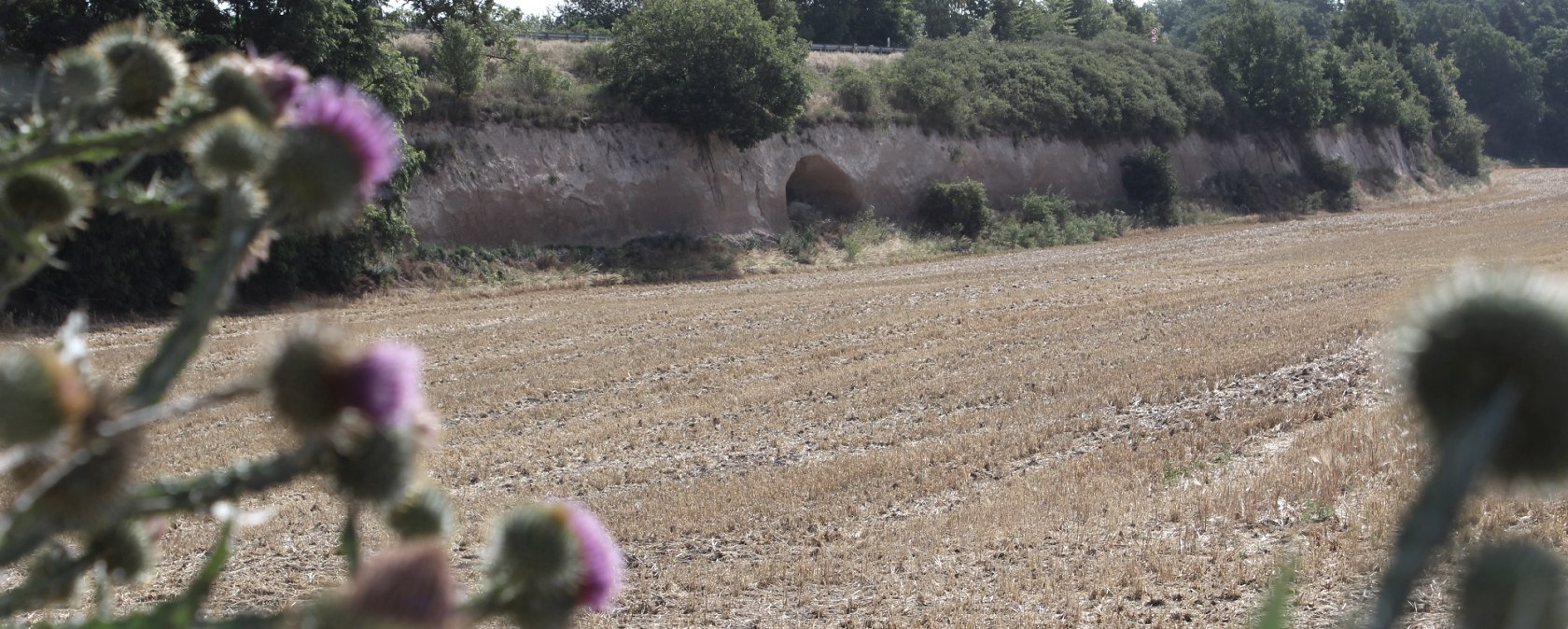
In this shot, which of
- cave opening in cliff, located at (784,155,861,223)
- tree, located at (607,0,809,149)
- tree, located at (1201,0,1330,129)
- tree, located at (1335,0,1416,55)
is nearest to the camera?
tree, located at (607,0,809,149)

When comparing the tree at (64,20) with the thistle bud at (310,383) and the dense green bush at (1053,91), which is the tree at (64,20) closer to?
the thistle bud at (310,383)

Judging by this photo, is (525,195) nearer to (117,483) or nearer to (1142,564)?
(1142,564)

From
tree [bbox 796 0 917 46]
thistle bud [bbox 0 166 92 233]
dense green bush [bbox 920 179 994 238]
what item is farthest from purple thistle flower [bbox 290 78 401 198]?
tree [bbox 796 0 917 46]

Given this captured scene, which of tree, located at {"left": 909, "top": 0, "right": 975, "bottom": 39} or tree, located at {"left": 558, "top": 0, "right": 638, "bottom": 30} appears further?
tree, located at {"left": 909, "top": 0, "right": 975, "bottom": 39}

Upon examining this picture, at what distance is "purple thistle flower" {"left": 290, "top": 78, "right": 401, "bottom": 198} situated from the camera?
3.54ft

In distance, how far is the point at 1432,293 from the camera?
0.79 metres

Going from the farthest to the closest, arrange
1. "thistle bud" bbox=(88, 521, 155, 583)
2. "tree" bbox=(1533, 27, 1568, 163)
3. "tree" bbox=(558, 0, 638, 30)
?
"tree" bbox=(1533, 27, 1568, 163) < "tree" bbox=(558, 0, 638, 30) < "thistle bud" bbox=(88, 521, 155, 583)

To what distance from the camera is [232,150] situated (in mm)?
1100

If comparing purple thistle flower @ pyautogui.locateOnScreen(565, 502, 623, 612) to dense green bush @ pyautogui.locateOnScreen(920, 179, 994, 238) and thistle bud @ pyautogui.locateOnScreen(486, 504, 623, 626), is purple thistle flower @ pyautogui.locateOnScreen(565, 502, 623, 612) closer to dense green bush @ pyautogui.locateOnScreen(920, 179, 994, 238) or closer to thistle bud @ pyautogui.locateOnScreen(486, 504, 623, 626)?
thistle bud @ pyautogui.locateOnScreen(486, 504, 623, 626)

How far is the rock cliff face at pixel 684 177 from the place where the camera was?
29266 mm

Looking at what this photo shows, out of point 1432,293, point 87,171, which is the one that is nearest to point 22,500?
point 1432,293

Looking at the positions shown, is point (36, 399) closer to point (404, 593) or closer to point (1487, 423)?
point (404, 593)

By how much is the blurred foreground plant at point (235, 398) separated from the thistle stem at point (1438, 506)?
22.2 inches

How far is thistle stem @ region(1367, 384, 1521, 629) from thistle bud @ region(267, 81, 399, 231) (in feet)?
2.86
